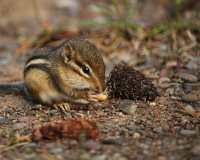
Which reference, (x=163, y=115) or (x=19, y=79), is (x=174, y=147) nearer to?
(x=163, y=115)

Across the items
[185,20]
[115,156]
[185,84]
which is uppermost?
[185,20]

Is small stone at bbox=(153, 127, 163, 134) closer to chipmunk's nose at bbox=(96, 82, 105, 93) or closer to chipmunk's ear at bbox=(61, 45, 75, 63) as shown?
chipmunk's nose at bbox=(96, 82, 105, 93)

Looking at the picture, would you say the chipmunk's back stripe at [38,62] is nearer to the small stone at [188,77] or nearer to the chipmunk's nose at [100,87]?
the chipmunk's nose at [100,87]

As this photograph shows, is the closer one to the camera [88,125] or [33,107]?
[88,125]

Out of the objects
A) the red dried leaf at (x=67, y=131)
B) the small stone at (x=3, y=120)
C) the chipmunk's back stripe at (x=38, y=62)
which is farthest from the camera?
the chipmunk's back stripe at (x=38, y=62)

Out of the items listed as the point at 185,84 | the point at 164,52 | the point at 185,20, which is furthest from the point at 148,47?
the point at 185,84

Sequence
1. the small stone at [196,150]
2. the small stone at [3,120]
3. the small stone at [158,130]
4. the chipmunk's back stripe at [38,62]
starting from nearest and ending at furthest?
the small stone at [196,150] < the small stone at [158,130] < the small stone at [3,120] < the chipmunk's back stripe at [38,62]

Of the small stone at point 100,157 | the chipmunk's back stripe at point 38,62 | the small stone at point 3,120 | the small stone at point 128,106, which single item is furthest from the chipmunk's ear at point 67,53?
the small stone at point 100,157
